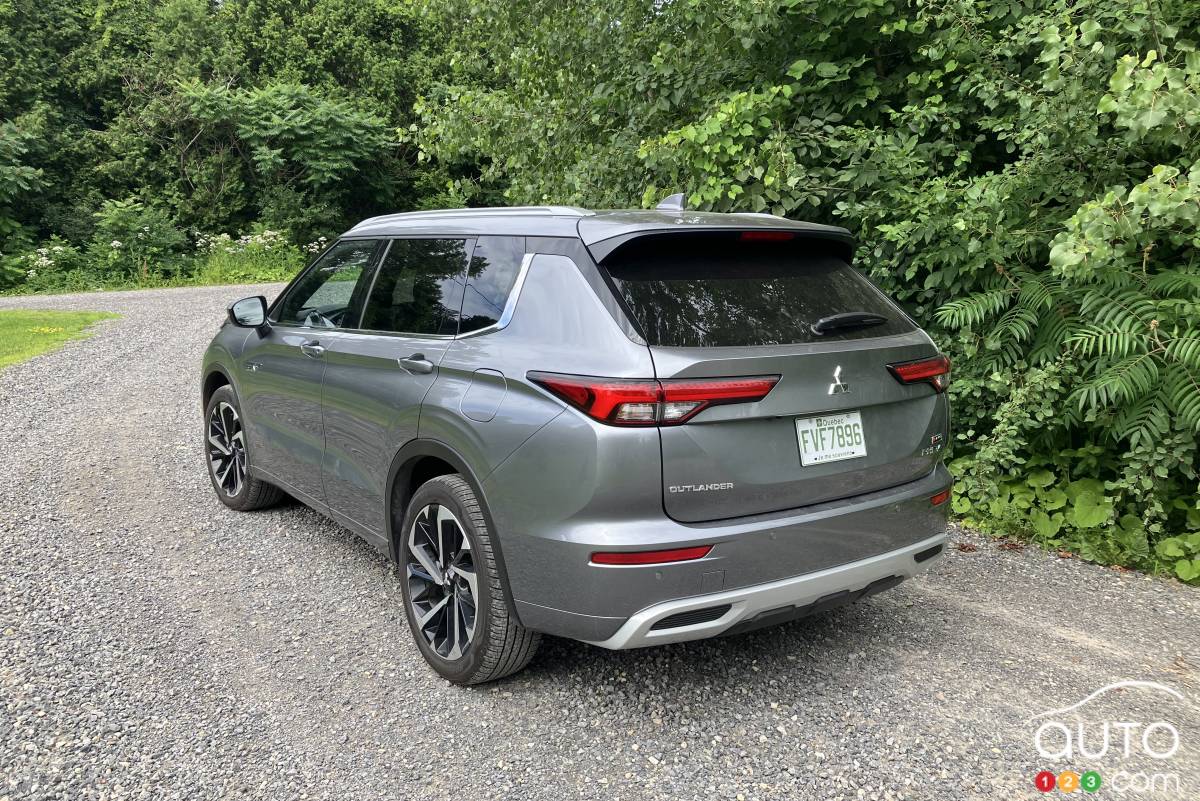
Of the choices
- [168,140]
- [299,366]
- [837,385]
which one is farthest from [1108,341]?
[168,140]

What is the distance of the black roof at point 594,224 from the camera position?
2834mm

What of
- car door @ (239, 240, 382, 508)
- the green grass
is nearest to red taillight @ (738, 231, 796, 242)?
car door @ (239, 240, 382, 508)

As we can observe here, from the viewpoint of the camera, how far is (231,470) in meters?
5.30

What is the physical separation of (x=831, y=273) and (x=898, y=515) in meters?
0.95

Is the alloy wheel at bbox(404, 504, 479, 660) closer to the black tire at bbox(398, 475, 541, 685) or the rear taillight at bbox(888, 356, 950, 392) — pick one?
the black tire at bbox(398, 475, 541, 685)

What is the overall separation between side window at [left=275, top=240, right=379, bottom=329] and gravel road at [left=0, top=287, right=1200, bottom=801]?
1.27 metres

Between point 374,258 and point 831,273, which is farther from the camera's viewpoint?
point 374,258

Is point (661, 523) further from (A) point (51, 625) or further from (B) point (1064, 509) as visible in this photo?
(B) point (1064, 509)

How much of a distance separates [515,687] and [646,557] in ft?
3.34

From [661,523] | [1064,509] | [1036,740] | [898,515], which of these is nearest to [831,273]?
[898,515]

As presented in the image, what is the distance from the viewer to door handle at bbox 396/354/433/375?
3278 millimetres

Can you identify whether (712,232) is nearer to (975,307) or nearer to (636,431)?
(636,431)

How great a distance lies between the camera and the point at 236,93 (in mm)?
23000

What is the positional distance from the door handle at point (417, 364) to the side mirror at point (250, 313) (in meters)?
1.76
